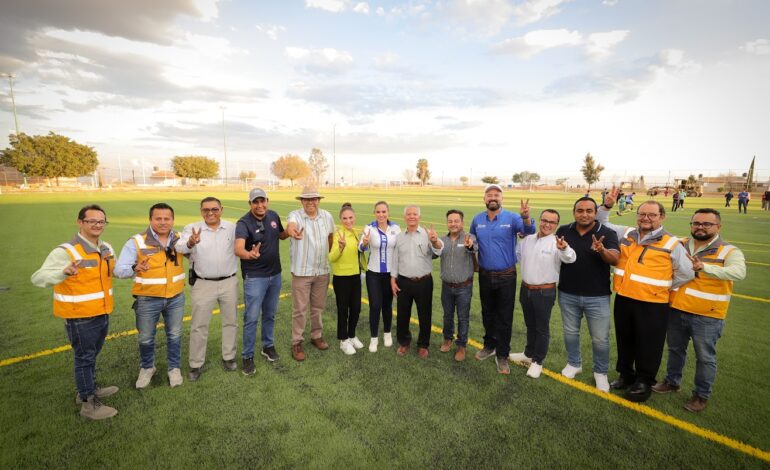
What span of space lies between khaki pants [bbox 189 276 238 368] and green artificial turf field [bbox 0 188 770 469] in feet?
1.43

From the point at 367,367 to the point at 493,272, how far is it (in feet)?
6.80

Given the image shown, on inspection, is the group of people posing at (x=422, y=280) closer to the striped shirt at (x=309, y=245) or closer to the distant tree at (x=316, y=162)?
the striped shirt at (x=309, y=245)

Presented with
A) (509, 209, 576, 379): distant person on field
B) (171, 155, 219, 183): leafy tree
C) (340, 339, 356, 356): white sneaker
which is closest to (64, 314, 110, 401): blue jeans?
(340, 339, 356, 356): white sneaker

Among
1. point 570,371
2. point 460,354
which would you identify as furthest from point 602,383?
point 460,354

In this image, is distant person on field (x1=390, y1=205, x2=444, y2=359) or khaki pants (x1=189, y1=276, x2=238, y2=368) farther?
distant person on field (x1=390, y1=205, x2=444, y2=359)

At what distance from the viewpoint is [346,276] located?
4.93m

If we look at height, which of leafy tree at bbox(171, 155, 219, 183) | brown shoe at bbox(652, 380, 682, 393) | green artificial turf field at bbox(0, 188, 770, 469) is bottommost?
green artificial turf field at bbox(0, 188, 770, 469)

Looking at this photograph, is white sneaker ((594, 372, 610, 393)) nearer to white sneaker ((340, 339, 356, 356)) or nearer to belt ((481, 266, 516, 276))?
belt ((481, 266, 516, 276))

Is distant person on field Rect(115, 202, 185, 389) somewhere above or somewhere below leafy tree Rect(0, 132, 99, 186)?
below

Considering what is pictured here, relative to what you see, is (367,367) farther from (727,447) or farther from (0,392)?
(0,392)

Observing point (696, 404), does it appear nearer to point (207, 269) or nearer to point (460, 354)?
point (460, 354)

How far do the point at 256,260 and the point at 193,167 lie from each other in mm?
87286

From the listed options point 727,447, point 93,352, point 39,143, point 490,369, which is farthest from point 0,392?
point 39,143

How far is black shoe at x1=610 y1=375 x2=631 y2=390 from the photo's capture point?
4.14 metres
